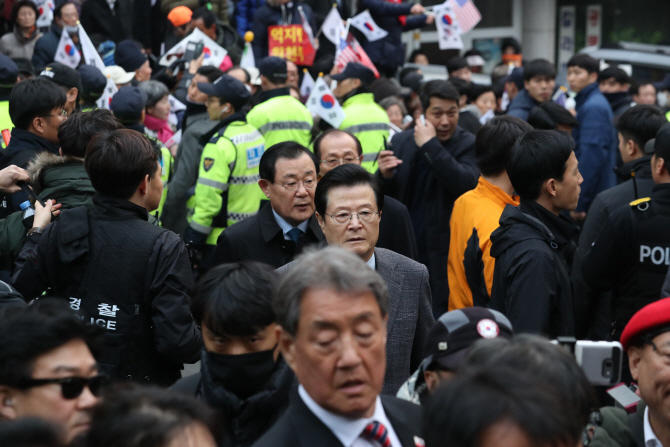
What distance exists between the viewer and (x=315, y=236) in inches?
192

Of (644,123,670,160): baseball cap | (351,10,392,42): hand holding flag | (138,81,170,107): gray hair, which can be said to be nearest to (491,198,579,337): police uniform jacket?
(644,123,670,160): baseball cap

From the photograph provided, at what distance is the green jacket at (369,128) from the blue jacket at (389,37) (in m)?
5.24

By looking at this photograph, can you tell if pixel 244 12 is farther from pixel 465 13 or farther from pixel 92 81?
pixel 92 81

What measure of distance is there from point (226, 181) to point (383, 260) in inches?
109

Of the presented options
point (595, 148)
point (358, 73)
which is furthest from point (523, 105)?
point (358, 73)

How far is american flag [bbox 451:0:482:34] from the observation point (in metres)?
10.7

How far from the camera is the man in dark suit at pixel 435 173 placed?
19.9 feet

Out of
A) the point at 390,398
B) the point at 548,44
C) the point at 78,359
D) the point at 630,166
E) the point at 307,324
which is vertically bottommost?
the point at 548,44

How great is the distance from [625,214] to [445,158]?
1.67 m

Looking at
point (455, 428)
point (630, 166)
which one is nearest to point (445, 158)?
point (630, 166)

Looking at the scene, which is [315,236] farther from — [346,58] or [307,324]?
[346,58]

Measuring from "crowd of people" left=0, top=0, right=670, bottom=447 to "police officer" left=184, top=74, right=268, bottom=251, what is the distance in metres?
0.02

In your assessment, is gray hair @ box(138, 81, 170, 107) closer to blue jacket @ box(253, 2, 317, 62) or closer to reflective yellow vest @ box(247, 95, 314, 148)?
reflective yellow vest @ box(247, 95, 314, 148)

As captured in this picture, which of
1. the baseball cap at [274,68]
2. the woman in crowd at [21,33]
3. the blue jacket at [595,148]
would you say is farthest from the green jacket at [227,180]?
the woman in crowd at [21,33]
